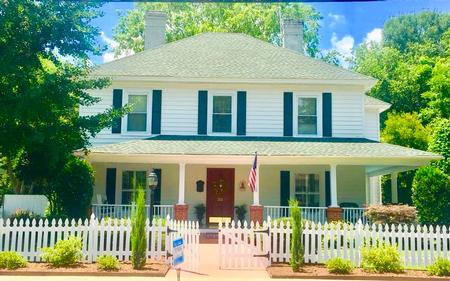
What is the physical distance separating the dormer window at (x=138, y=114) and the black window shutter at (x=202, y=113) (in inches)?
85.3

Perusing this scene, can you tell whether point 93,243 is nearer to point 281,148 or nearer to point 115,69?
point 281,148

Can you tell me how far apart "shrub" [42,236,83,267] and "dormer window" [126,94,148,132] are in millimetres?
8857

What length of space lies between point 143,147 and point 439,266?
10412 mm

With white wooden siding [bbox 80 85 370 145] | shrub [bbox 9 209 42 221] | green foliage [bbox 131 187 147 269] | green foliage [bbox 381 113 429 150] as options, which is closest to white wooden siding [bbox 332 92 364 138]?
white wooden siding [bbox 80 85 370 145]

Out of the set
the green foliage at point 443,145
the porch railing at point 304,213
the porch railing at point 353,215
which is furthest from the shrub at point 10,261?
the green foliage at point 443,145

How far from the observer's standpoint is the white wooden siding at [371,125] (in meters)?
22.0

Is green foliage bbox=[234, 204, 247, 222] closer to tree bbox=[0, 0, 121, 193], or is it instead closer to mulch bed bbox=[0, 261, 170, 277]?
tree bbox=[0, 0, 121, 193]

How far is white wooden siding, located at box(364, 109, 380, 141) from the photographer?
72.2ft

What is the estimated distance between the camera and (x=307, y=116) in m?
19.5

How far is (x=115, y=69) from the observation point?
65.4 ft

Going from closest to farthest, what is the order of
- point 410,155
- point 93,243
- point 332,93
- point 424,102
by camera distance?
1. point 93,243
2. point 410,155
3. point 332,93
4. point 424,102

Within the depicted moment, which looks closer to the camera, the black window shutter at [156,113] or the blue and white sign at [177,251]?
the blue and white sign at [177,251]

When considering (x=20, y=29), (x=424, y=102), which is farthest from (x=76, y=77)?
(x=424, y=102)

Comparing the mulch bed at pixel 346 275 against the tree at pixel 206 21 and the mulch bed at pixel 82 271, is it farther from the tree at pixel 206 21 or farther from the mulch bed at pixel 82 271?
the tree at pixel 206 21
